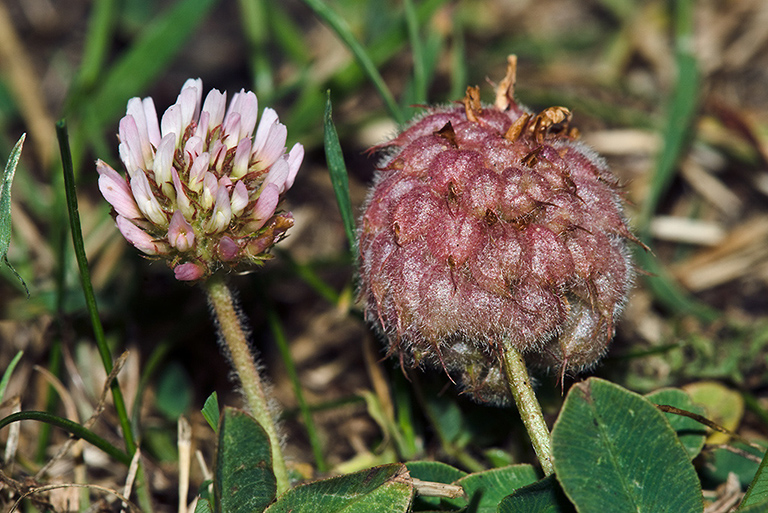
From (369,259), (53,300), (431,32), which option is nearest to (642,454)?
(369,259)

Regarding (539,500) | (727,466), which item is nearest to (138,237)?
(539,500)

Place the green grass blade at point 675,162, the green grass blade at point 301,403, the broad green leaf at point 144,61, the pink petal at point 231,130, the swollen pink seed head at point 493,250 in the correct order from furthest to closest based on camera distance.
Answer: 1. the broad green leaf at point 144,61
2. the green grass blade at point 675,162
3. the green grass blade at point 301,403
4. the pink petal at point 231,130
5. the swollen pink seed head at point 493,250

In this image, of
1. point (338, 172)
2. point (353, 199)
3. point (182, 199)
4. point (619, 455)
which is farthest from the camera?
point (353, 199)

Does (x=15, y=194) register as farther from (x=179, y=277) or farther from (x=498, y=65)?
(x=498, y=65)

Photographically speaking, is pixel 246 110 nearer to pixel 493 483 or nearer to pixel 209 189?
pixel 209 189

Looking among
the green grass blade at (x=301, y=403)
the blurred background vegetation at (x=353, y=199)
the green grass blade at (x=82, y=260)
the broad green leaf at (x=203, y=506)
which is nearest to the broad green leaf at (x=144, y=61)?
the blurred background vegetation at (x=353, y=199)

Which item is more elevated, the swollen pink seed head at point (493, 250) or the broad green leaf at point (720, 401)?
the swollen pink seed head at point (493, 250)

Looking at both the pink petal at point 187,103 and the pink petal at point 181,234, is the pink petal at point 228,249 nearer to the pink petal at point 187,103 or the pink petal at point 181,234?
the pink petal at point 181,234
